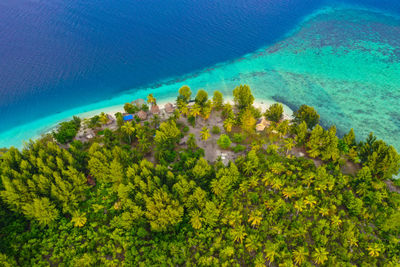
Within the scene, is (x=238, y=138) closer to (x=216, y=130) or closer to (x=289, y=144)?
(x=216, y=130)

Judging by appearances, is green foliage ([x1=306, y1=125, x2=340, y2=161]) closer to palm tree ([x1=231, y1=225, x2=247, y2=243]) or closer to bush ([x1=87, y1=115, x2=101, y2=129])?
palm tree ([x1=231, y1=225, x2=247, y2=243])

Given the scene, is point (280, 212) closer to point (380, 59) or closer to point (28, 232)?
point (28, 232)

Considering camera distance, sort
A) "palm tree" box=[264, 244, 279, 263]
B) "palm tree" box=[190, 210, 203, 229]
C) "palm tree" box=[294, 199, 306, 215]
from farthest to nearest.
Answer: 1. "palm tree" box=[294, 199, 306, 215]
2. "palm tree" box=[190, 210, 203, 229]
3. "palm tree" box=[264, 244, 279, 263]

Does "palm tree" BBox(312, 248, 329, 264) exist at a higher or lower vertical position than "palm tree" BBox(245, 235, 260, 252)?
lower

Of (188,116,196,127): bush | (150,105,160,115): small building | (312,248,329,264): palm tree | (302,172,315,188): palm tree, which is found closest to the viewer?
(312,248,329,264): palm tree

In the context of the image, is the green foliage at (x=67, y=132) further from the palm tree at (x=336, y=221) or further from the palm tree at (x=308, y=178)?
the palm tree at (x=336, y=221)

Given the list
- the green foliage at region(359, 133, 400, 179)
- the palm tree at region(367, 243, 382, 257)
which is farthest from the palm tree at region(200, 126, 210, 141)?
the palm tree at region(367, 243, 382, 257)

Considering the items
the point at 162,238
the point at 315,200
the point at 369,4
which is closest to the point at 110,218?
the point at 162,238
